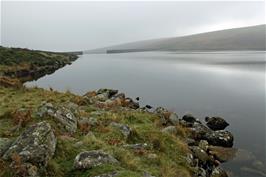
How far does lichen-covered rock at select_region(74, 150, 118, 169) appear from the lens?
1153 cm

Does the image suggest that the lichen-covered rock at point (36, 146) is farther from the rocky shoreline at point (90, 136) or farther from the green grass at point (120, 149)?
the green grass at point (120, 149)

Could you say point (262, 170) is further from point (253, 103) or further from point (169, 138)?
point (253, 103)

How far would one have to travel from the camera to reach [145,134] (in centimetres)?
1964

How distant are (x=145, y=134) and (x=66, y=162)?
8.28 meters

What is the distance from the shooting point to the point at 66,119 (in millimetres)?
16625

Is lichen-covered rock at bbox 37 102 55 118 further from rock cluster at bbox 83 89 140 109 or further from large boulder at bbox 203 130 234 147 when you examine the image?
large boulder at bbox 203 130 234 147

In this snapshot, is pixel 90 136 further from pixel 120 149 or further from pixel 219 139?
pixel 219 139

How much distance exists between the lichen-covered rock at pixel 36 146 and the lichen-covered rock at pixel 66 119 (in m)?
3.77

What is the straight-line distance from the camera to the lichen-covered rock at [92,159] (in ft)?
37.8

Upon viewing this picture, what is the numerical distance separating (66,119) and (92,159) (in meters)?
5.43

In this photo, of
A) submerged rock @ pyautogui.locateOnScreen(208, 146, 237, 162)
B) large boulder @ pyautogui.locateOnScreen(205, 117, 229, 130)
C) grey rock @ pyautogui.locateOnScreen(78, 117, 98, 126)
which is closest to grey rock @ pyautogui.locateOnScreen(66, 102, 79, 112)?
grey rock @ pyautogui.locateOnScreen(78, 117, 98, 126)

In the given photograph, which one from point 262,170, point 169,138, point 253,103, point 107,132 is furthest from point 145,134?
point 253,103

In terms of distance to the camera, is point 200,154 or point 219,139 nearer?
point 200,154

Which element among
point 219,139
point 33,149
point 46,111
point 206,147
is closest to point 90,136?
point 46,111
